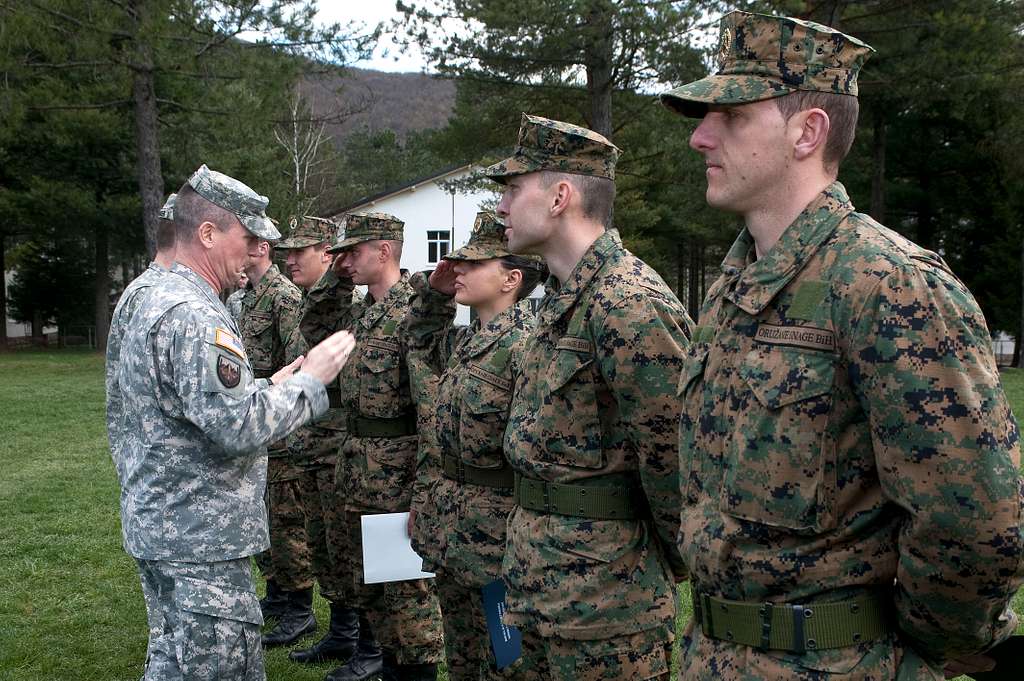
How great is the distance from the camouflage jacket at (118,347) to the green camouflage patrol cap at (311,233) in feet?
8.35

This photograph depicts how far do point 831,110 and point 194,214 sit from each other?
2.29m

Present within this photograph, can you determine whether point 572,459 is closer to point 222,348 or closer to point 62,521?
point 222,348

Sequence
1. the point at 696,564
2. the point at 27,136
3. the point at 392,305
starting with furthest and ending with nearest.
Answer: the point at 27,136, the point at 392,305, the point at 696,564

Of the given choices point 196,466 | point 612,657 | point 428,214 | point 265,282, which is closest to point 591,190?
point 612,657

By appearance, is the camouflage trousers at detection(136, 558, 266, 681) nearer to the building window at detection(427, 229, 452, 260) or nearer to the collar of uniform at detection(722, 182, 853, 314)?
the collar of uniform at detection(722, 182, 853, 314)

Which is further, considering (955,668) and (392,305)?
(392,305)

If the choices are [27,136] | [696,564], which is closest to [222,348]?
[696,564]

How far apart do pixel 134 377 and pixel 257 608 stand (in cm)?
90

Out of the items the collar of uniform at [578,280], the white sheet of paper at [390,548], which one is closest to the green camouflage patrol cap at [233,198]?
the collar of uniform at [578,280]

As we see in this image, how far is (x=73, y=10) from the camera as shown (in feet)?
54.6

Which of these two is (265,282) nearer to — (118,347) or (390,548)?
(390,548)

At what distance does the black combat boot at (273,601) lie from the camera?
19.7ft

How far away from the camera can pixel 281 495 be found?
608 centimetres

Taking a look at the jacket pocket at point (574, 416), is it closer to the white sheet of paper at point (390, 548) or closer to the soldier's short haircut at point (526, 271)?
the soldier's short haircut at point (526, 271)
